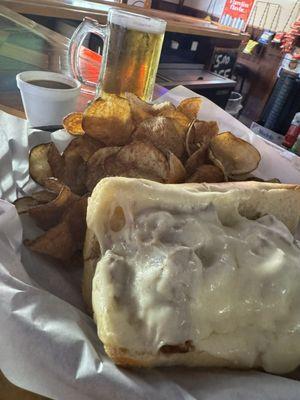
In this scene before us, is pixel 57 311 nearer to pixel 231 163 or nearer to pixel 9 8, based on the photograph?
pixel 231 163

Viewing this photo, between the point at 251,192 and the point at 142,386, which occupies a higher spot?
the point at 251,192

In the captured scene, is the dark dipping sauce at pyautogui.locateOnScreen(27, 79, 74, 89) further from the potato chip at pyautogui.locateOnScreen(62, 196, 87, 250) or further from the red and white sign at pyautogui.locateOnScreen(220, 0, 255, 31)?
the red and white sign at pyautogui.locateOnScreen(220, 0, 255, 31)

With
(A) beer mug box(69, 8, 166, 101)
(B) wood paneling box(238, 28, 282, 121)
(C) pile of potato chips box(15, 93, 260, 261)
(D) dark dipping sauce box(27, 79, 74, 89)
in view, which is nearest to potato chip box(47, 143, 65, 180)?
(C) pile of potato chips box(15, 93, 260, 261)

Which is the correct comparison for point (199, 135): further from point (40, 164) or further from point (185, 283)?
point (185, 283)

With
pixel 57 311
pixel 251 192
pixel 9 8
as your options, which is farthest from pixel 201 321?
pixel 9 8

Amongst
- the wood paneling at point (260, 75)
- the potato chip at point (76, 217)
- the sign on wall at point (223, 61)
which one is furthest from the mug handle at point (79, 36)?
the wood paneling at point (260, 75)

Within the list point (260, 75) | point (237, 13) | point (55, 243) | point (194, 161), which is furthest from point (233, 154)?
point (237, 13)

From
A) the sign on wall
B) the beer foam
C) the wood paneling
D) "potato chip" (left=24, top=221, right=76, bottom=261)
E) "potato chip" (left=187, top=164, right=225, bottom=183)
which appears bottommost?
the wood paneling
